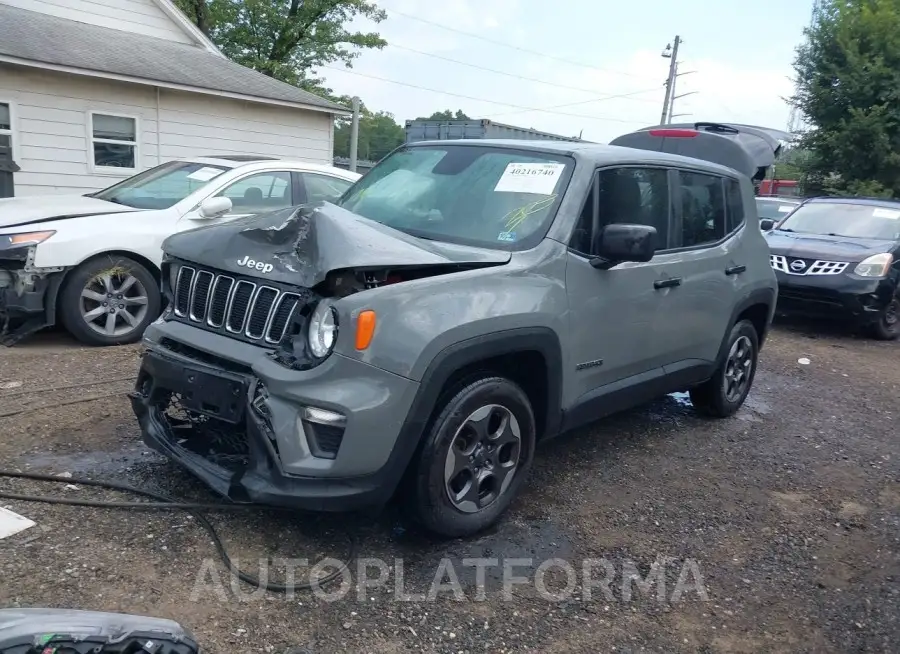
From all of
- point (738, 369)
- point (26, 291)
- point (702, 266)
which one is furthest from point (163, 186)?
point (738, 369)

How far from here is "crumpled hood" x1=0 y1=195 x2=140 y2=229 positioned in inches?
240

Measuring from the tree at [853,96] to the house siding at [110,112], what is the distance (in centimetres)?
1325

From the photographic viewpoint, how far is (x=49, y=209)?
6406 mm

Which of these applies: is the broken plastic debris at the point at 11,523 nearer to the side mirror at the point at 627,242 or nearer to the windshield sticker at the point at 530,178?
the windshield sticker at the point at 530,178

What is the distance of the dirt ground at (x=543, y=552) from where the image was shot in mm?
2986

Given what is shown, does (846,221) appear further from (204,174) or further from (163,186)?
(163,186)

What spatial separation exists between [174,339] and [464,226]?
1.51 metres

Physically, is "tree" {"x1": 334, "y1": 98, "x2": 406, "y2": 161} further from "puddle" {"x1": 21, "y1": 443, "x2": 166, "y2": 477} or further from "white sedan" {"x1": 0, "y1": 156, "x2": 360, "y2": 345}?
"puddle" {"x1": 21, "y1": 443, "x2": 166, "y2": 477}

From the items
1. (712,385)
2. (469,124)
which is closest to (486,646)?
(712,385)

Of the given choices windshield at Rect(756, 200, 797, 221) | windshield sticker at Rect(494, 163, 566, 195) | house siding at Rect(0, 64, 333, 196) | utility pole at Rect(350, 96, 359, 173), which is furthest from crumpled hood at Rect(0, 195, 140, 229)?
windshield at Rect(756, 200, 797, 221)

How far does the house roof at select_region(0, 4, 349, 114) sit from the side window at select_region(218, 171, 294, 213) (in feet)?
20.5

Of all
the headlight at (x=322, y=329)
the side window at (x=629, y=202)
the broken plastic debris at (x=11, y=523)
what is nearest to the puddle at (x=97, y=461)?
the broken plastic debris at (x=11, y=523)

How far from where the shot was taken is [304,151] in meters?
15.7

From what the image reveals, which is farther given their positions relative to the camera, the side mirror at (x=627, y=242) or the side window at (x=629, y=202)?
the side window at (x=629, y=202)
